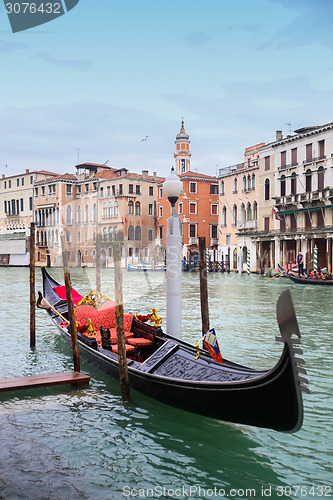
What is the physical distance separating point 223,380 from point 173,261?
6.64 feet

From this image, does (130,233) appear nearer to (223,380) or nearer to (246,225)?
(246,225)

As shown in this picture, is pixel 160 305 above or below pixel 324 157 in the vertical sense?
below

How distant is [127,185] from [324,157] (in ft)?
54.4

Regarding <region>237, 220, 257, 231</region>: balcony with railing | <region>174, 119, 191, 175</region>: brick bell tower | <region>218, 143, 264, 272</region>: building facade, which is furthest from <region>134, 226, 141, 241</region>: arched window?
<region>237, 220, 257, 231</region>: balcony with railing

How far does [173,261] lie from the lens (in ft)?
18.7

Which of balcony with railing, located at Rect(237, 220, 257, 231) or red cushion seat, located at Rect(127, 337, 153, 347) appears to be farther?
balcony with railing, located at Rect(237, 220, 257, 231)

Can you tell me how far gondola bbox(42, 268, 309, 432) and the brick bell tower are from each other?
36.5m

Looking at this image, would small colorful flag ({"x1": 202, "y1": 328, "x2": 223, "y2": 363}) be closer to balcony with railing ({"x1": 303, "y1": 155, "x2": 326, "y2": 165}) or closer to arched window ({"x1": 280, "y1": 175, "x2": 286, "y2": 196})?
balcony with railing ({"x1": 303, "y1": 155, "x2": 326, "y2": 165})

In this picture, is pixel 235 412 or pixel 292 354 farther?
A: pixel 235 412

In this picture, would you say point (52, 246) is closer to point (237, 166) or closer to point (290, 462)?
point (237, 166)

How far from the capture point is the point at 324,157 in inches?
901

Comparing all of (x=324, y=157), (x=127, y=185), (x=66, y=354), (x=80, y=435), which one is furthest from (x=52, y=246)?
(x=80, y=435)

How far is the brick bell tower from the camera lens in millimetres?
41406

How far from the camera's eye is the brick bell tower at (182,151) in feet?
136
